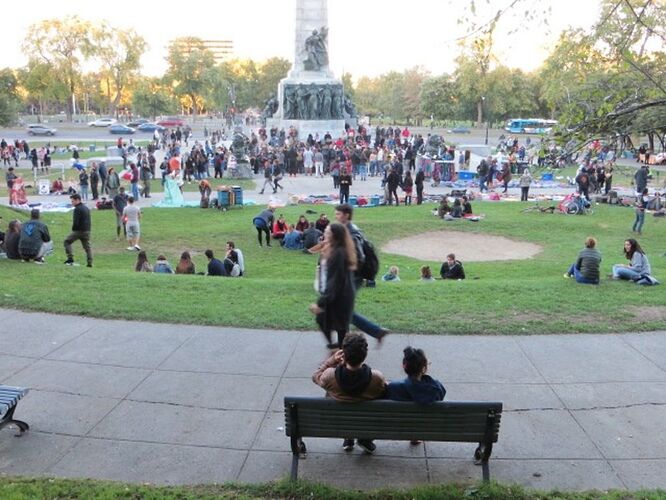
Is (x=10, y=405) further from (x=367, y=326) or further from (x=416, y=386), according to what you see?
(x=367, y=326)

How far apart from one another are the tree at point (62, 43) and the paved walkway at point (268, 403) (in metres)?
84.4

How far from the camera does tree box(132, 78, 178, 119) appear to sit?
8681cm

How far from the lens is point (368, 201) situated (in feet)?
81.3

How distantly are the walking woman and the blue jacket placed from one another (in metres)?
1.53

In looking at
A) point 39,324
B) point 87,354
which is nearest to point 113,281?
point 39,324

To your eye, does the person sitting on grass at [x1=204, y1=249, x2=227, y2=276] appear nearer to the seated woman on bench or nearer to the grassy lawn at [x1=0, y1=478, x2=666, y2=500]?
the grassy lawn at [x1=0, y1=478, x2=666, y2=500]

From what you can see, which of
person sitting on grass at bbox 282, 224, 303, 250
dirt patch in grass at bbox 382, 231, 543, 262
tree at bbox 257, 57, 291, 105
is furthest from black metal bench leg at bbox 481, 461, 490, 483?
tree at bbox 257, 57, 291, 105

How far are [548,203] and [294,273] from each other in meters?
13.7

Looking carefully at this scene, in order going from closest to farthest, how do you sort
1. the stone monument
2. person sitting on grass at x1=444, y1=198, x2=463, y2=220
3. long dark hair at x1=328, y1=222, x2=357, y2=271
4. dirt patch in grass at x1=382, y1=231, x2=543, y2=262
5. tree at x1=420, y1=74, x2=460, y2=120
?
long dark hair at x1=328, y1=222, x2=357, y2=271 → dirt patch in grass at x1=382, y1=231, x2=543, y2=262 → person sitting on grass at x1=444, y1=198, x2=463, y2=220 → the stone monument → tree at x1=420, y1=74, x2=460, y2=120

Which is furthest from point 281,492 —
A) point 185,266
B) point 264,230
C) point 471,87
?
point 471,87

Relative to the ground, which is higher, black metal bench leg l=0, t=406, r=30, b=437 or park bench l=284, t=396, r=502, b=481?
park bench l=284, t=396, r=502, b=481

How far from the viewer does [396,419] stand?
15.7ft

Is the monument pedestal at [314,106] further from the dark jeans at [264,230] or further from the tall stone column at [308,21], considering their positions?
the dark jeans at [264,230]

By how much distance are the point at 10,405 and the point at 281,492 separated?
2.46 metres
